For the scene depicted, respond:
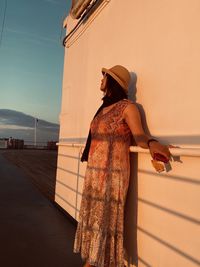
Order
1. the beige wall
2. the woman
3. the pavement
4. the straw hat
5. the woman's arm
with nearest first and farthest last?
the beige wall, the woman's arm, the woman, the straw hat, the pavement

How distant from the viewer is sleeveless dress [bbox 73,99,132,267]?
103 inches

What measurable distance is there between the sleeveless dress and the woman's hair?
0.09 meters

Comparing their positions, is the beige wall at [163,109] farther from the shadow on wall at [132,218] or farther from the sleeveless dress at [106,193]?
the sleeveless dress at [106,193]

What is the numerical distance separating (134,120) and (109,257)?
3.33 ft

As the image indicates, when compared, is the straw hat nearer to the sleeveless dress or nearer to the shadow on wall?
the sleeveless dress

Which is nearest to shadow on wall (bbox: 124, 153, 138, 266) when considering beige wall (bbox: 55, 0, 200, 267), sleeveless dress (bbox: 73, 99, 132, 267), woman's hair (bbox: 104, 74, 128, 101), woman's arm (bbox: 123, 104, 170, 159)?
Result: beige wall (bbox: 55, 0, 200, 267)

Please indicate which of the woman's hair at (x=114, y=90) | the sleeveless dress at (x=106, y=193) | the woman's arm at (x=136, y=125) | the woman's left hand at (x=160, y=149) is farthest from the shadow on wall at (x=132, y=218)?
the woman's left hand at (x=160, y=149)

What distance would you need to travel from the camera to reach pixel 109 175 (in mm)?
2693

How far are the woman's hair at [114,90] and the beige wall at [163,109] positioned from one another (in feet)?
0.56

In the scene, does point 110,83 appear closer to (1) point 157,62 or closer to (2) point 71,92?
(1) point 157,62

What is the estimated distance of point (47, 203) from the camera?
5984 millimetres

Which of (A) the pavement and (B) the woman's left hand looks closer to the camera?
(B) the woman's left hand

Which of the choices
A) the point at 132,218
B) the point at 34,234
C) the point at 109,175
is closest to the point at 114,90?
the point at 109,175

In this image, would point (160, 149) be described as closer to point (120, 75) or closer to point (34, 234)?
point (120, 75)
